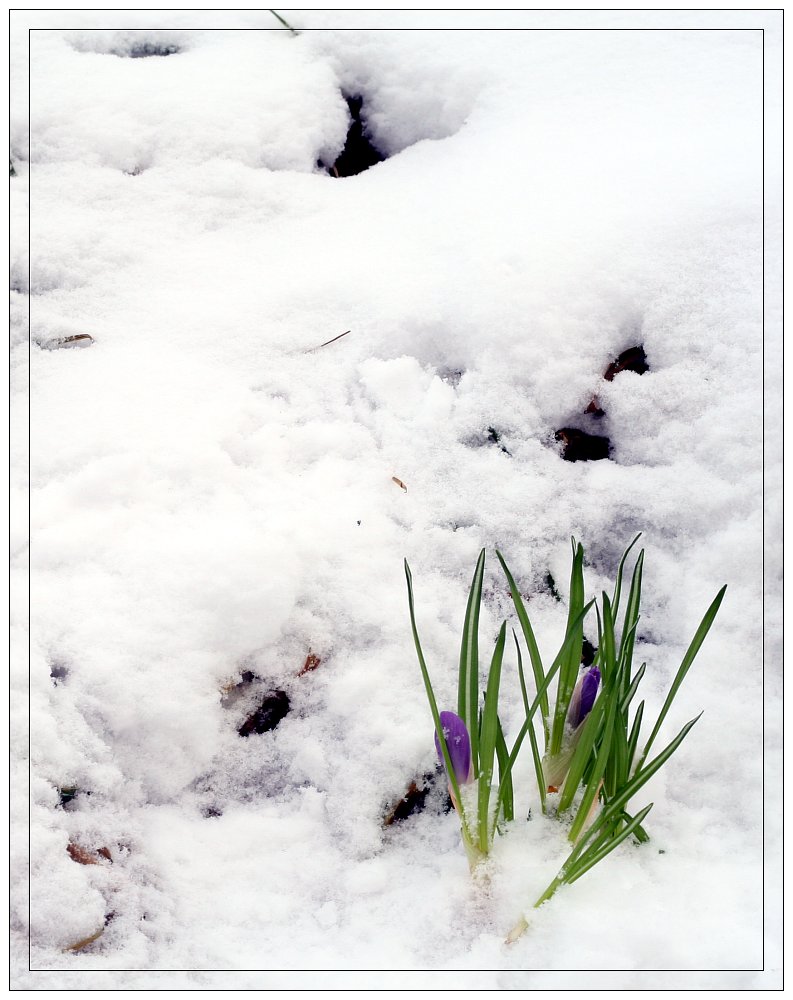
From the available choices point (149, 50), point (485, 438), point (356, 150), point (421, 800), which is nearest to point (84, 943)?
point (421, 800)

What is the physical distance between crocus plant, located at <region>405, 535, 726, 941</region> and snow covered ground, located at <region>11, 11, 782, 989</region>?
0.20 feet

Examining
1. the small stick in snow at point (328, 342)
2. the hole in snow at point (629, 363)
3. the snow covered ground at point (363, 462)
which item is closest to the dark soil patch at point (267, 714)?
the snow covered ground at point (363, 462)

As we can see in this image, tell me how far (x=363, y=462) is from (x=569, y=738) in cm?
52

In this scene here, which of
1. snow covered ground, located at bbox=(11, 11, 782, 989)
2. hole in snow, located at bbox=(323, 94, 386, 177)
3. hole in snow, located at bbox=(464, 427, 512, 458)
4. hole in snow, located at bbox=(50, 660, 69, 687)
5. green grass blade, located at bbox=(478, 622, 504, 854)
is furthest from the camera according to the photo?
hole in snow, located at bbox=(323, 94, 386, 177)

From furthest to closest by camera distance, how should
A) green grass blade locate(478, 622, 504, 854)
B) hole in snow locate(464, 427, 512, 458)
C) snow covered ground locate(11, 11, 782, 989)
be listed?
1. hole in snow locate(464, 427, 512, 458)
2. snow covered ground locate(11, 11, 782, 989)
3. green grass blade locate(478, 622, 504, 854)

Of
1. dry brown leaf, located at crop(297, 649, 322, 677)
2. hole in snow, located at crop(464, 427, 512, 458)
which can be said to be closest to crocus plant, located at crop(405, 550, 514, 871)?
dry brown leaf, located at crop(297, 649, 322, 677)

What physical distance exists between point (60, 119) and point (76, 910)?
1.37 metres

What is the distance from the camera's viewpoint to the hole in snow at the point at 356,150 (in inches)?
56.5

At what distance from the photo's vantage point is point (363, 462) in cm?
114

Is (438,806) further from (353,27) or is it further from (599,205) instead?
(353,27)

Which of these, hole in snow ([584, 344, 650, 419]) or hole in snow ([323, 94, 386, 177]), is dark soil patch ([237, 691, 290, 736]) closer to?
hole in snow ([584, 344, 650, 419])

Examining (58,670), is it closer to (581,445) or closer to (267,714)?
(267,714)

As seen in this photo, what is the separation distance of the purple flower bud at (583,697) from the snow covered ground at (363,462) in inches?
4.6

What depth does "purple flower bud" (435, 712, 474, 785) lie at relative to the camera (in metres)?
0.81
